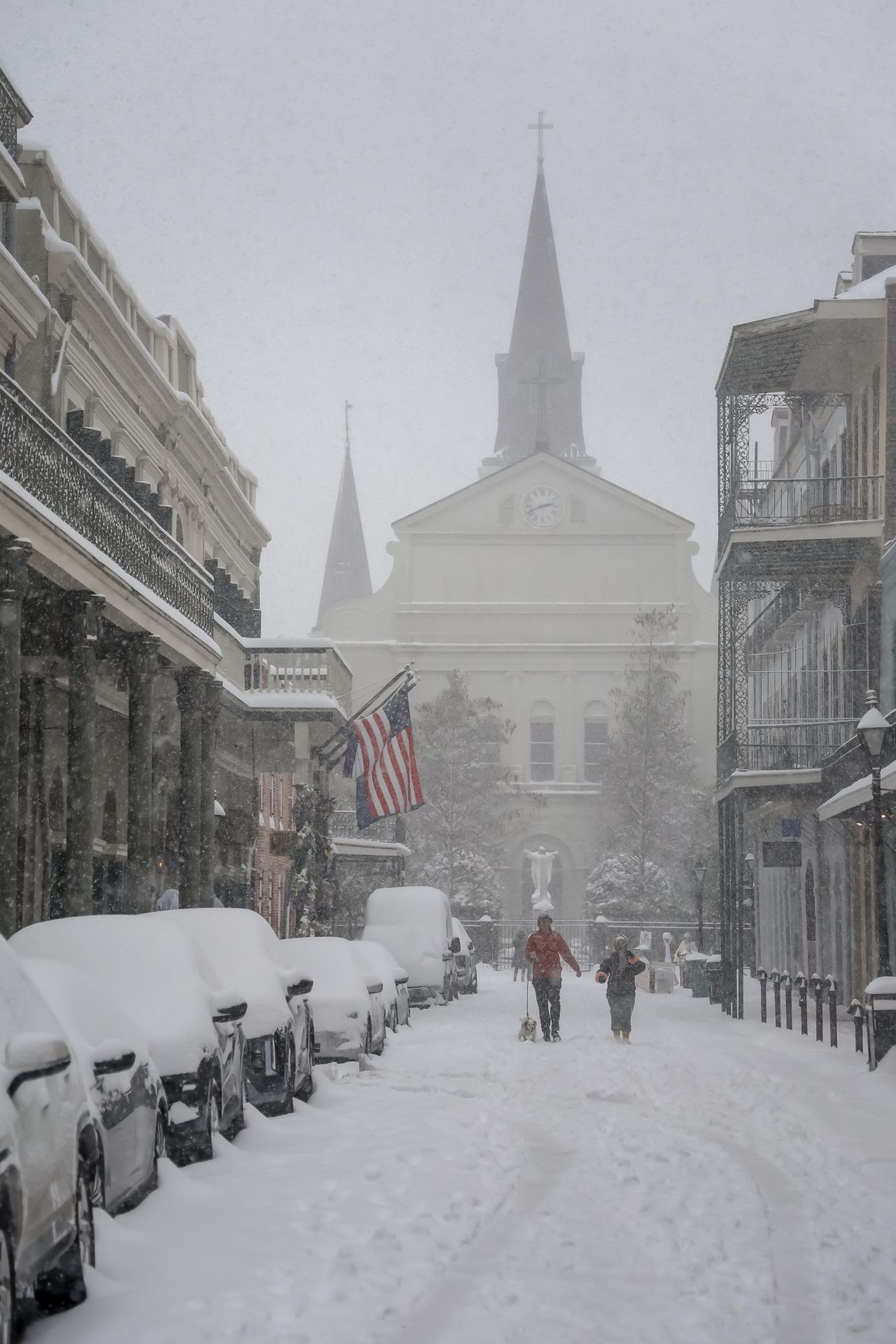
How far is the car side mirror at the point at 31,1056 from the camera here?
5750 millimetres

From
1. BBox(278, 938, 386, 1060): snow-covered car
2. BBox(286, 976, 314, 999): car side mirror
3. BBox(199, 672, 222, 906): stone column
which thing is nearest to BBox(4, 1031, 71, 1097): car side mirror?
BBox(286, 976, 314, 999): car side mirror

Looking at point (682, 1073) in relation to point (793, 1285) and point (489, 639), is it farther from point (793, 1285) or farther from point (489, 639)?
point (489, 639)

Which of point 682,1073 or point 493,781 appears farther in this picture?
point 493,781

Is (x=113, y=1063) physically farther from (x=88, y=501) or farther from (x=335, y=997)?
(x=88, y=501)

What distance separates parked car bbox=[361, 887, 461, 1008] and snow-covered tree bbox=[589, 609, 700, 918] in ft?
117

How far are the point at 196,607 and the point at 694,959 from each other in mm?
17713

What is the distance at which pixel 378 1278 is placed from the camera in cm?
711

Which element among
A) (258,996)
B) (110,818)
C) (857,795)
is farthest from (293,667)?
(258,996)

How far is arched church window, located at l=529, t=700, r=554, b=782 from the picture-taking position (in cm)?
7475

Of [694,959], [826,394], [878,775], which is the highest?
[826,394]

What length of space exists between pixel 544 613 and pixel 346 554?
42.1 meters

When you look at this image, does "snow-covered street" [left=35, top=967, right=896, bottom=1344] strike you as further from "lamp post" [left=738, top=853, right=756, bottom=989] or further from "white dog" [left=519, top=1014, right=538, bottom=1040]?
"lamp post" [left=738, top=853, right=756, bottom=989]

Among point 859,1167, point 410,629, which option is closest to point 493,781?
point 410,629

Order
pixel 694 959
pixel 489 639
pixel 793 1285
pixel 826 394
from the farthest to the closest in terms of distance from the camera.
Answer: pixel 489 639 → pixel 694 959 → pixel 826 394 → pixel 793 1285
